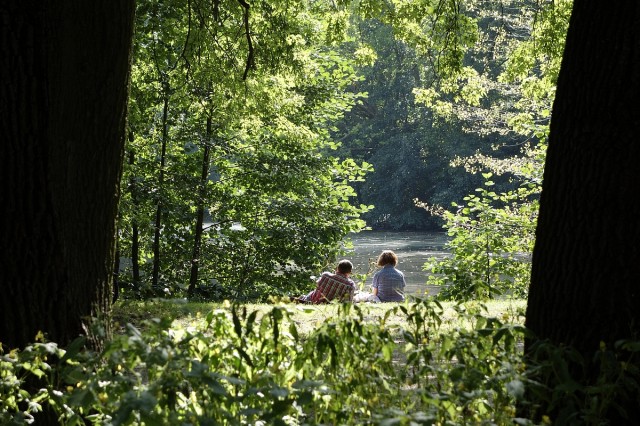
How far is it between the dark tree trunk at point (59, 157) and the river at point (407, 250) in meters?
14.6

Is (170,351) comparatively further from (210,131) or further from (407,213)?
(407,213)

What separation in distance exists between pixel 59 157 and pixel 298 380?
7.75ft

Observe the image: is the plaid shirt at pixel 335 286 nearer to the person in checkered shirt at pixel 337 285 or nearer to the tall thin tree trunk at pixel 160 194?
the person in checkered shirt at pixel 337 285

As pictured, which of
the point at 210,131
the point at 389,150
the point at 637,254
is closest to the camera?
the point at 637,254

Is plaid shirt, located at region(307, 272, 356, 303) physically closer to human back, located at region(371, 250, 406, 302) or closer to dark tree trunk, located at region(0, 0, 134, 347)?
human back, located at region(371, 250, 406, 302)

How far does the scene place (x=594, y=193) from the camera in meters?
3.67

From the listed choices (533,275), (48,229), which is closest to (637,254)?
(533,275)

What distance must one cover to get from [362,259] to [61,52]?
22.9m

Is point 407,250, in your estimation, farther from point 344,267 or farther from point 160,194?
point 344,267

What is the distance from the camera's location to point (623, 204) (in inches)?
142

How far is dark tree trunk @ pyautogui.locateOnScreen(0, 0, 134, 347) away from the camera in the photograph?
4.15 metres

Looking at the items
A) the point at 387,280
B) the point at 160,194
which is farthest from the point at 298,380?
the point at 160,194

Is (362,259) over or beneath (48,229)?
beneath

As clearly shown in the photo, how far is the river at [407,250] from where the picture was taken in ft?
73.0
